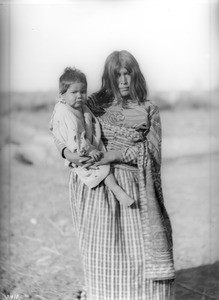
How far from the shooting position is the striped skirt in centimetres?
297

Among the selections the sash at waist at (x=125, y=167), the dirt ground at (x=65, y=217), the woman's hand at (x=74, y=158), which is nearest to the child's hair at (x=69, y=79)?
the woman's hand at (x=74, y=158)

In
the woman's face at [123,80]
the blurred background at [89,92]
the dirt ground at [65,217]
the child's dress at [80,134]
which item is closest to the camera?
the child's dress at [80,134]

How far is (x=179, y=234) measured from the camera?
4090 mm

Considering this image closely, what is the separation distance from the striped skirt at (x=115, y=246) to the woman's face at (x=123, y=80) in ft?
1.15

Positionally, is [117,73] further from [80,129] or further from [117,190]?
[117,190]

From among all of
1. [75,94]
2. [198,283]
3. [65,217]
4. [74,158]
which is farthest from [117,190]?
[65,217]

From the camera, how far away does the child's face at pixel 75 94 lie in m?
2.89

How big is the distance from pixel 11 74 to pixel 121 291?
45.5 inches

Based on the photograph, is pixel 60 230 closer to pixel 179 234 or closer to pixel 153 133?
pixel 179 234

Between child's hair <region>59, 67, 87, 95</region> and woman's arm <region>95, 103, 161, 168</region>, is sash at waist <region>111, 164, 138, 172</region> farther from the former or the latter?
child's hair <region>59, 67, 87, 95</region>

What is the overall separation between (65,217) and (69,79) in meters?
1.41

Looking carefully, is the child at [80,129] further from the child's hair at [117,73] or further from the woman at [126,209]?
the child's hair at [117,73]

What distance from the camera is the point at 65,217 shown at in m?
4.12

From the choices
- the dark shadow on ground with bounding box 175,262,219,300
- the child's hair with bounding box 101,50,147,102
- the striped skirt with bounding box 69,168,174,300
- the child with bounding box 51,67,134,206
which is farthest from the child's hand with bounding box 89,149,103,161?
the dark shadow on ground with bounding box 175,262,219,300
